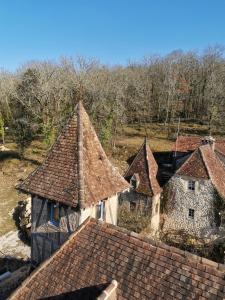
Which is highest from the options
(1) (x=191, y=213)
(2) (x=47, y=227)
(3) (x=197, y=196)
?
(2) (x=47, y=227)

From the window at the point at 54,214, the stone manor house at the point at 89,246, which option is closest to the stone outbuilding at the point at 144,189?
the stone manor house at the point at 89,246

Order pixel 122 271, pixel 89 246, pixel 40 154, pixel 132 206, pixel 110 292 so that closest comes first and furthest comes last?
pixel 110 292 → pixel 122 271 → pixel 89 246 → pixel 132 206 → pixel 40 154

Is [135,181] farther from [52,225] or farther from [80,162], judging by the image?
[80,162]

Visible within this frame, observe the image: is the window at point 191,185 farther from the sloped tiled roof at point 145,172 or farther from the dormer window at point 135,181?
the dormer window at point 135,181

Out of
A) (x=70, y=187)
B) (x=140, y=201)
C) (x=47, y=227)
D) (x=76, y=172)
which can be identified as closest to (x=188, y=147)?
(x=140, y=201)

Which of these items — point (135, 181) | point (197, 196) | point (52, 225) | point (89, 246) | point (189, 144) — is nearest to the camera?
point (89, 246)

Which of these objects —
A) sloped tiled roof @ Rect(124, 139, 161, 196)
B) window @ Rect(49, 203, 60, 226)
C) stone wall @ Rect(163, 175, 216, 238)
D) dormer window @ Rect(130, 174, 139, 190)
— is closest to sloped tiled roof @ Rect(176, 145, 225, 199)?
stone wall @ Rect(163, 175, 216, 238)
